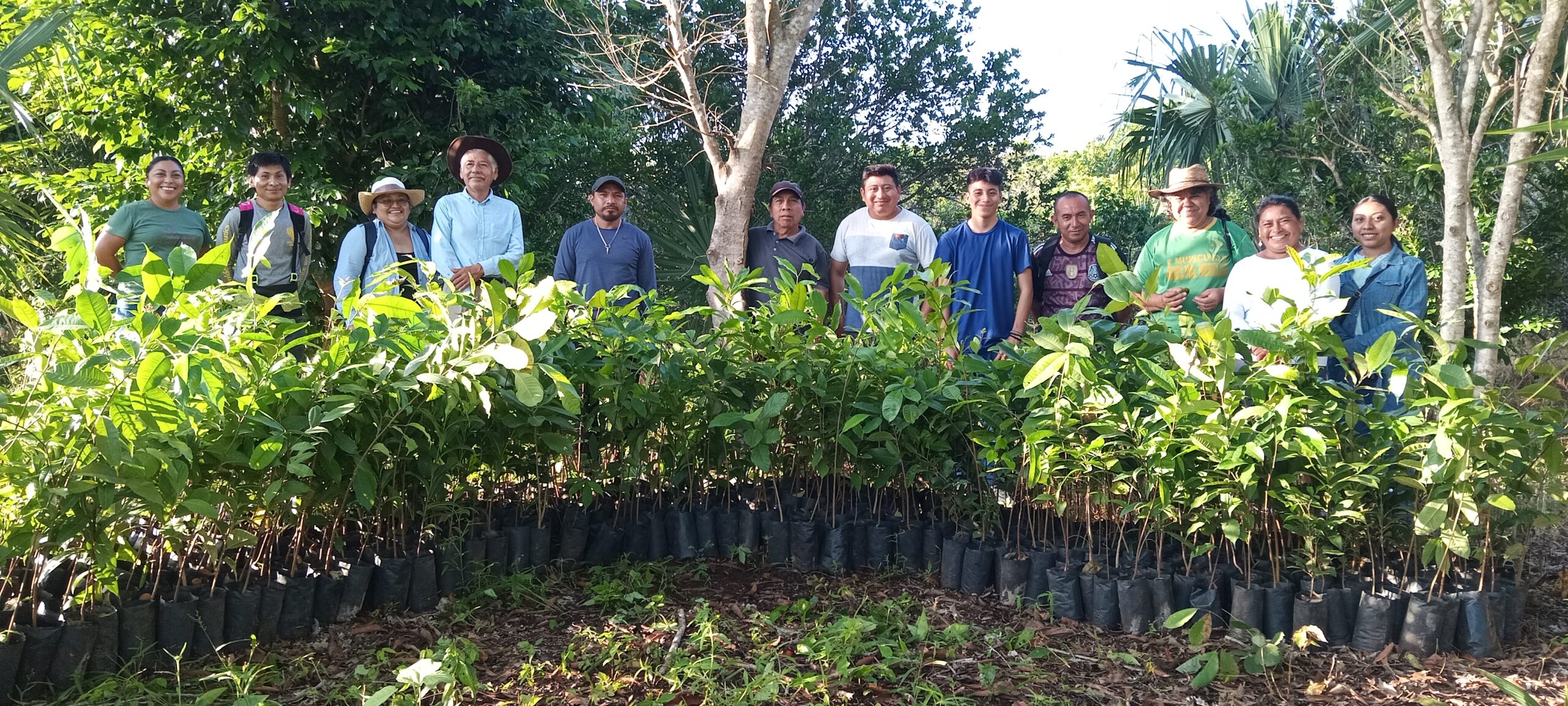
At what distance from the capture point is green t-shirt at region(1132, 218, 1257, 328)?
3.86 metres

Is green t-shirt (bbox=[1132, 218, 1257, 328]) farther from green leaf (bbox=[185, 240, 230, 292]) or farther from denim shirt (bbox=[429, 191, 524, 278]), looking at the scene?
green leaf (bbox=[185, 240, 230, 292])

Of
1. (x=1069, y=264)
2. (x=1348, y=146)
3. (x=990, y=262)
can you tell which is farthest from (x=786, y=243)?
(x=1348, y=146)

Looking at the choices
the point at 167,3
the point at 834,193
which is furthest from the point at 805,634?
the point at 834,193

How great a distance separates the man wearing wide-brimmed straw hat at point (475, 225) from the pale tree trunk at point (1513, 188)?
3588 mm

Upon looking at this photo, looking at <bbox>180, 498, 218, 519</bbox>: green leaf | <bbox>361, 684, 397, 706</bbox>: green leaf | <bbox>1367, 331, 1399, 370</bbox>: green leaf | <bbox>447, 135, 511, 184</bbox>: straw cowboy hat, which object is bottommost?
<bbox>361, 684, 397, 706</bbox>: green leaf

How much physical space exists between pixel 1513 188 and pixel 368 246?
4244mm

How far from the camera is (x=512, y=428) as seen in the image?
8.78 feet

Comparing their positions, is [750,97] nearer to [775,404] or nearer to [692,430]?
[692,430]

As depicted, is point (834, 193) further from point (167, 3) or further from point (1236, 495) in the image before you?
point (1236, 495)

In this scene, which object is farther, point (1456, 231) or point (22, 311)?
point (1456, 231)

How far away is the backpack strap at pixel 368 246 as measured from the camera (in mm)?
4098

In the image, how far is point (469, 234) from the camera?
164 inches

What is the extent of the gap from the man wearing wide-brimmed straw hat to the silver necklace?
34 centimetres

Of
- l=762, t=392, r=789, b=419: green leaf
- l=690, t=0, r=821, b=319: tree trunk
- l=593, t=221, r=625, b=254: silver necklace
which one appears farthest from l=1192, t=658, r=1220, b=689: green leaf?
l=690, t=0, r=821, b=319: tree trunk
